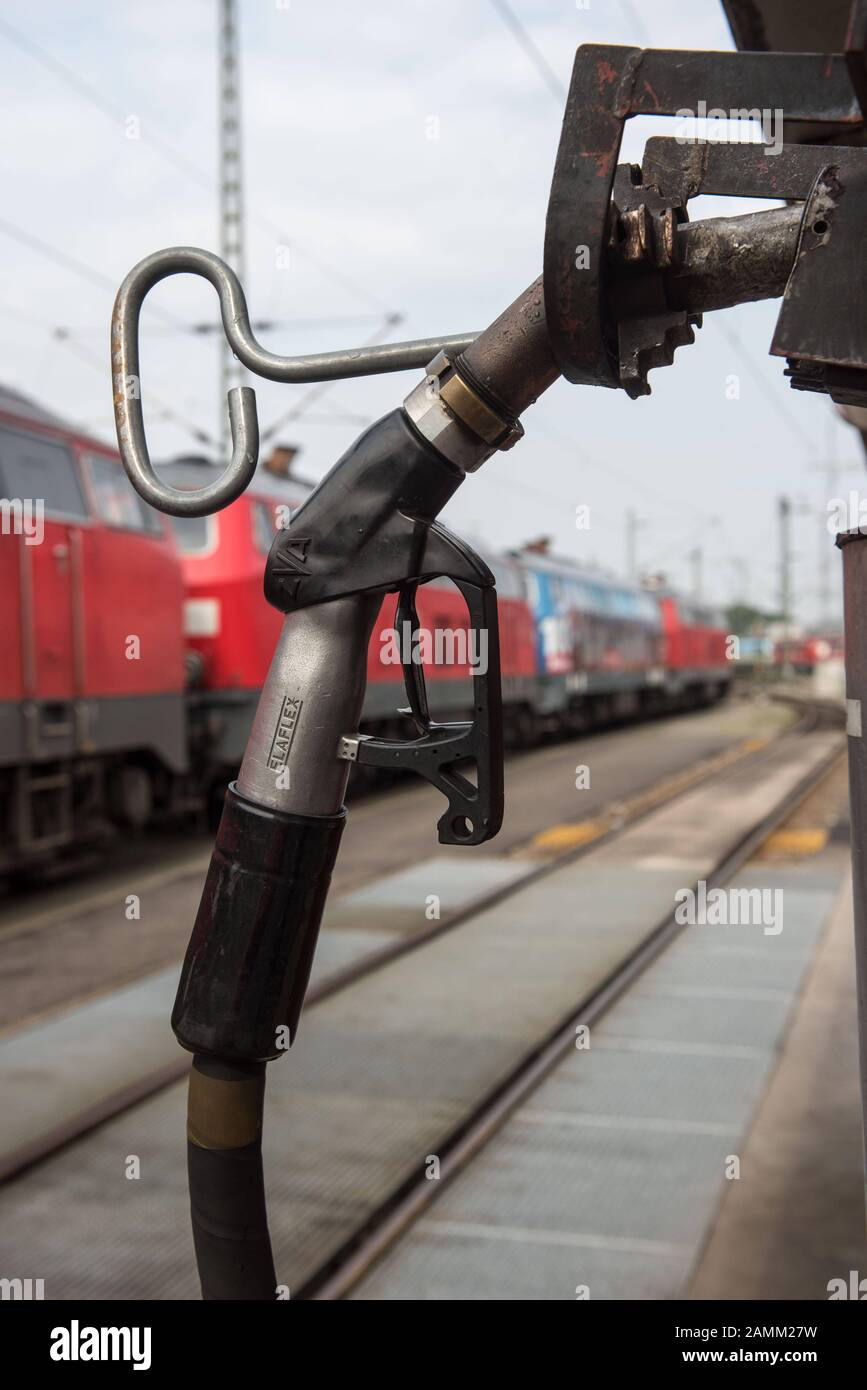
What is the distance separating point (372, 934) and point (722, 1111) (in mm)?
3569

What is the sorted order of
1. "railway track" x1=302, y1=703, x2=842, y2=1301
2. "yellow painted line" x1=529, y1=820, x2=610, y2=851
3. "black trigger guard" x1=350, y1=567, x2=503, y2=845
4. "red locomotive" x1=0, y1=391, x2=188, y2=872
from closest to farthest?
"black trigger guard" x1=350, y1=567, x2=503, y2=845, "railway track" x1=302, y1=703, x2=842, y2=1301, "red locomotive" x1=0, y1=391, x2=188, y2=872, "yellow painted line" x1=529, y1=820, x2=610, y2=851

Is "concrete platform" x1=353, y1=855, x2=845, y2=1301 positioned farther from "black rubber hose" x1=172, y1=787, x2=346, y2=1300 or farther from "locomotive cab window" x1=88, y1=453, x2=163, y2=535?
"locomotive cab window" x1=88, y1=453, x2=163, y2=535

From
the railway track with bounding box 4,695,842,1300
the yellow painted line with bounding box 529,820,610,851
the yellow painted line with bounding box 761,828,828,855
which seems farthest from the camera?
the yellow painted line with bounding box 529,820,610,851

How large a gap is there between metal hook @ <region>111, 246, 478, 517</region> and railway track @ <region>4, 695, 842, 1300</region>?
3382mm

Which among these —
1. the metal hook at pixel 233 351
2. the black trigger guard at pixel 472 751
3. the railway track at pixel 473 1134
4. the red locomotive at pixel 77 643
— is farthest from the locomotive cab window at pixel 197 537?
the black trigger guard at pixel 472 751

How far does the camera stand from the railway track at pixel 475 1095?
4.16m

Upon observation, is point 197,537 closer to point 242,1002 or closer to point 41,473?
point 41,473

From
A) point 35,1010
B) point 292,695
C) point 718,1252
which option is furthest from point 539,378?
point 35,1010

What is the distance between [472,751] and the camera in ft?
2.80

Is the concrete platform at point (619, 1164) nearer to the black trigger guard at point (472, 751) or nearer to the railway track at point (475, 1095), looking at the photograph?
the railway track at point (475, 1095)

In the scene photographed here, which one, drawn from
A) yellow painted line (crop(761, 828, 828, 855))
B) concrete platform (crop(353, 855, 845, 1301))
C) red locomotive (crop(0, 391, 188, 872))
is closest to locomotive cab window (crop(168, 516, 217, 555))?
red locomotive (crop(0, 391, 188, 872))

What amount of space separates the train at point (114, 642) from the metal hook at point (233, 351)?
5.87 metres

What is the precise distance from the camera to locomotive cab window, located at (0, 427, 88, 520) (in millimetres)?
8883
